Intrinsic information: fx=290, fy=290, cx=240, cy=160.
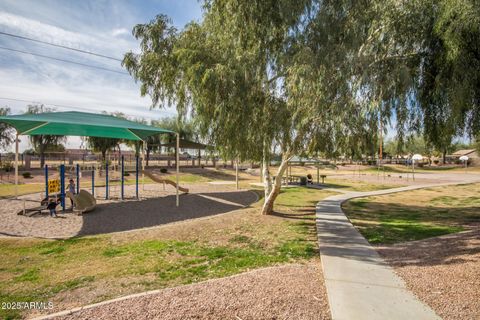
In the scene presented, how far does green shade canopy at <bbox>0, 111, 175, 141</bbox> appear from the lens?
1141cm

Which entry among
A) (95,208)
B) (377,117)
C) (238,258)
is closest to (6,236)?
(95,208)

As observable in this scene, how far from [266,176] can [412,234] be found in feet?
18.6

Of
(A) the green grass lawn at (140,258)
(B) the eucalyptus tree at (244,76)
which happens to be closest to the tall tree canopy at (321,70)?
(B) the eucalyptus tree at (244,76)

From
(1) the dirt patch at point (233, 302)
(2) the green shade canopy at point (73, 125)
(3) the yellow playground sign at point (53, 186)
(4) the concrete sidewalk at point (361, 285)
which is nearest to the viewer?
(1) the dirt patch at point (233, 302)

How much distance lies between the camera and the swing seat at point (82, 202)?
468 inches

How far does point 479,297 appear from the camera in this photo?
184 inches

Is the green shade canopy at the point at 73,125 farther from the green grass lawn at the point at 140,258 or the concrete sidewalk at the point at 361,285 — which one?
the concrete sidewalk at the point at 361,285

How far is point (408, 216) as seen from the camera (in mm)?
12773

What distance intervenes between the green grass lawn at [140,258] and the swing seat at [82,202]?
3688mm

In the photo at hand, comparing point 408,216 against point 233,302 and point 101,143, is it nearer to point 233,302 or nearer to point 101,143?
point 233,302

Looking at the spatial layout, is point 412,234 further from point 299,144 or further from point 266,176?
point 266,176

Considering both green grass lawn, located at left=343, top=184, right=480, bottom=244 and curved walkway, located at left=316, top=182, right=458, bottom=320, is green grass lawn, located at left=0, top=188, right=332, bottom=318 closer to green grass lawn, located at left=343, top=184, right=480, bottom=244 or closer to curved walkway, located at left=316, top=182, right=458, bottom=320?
curved walkway, located at left=316, top=182, right=458, bottom=320

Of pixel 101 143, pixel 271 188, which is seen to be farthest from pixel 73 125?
pixel 101 143

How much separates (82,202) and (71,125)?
3403 mm
